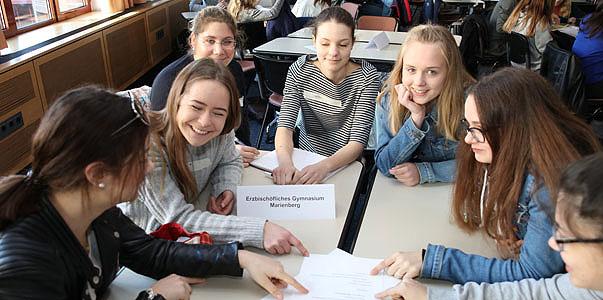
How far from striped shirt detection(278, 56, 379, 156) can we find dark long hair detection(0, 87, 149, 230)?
44.0 inches

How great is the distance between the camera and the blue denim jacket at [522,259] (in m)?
1.01

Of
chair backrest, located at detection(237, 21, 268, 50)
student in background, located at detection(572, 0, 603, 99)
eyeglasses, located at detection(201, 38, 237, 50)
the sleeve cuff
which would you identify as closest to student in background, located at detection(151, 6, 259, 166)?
eyeglasses, located at detection(201, 38, 237, 50)

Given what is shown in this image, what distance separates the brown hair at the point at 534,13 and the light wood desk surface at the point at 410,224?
269 centimetres

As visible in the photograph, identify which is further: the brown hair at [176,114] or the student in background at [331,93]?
the student in background at [331,93]

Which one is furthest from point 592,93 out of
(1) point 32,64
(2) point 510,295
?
(1) point 32,64

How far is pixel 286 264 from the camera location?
45.8 inches

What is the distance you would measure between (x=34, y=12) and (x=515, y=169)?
13.6ft

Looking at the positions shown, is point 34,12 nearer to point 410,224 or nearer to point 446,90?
point 446,90

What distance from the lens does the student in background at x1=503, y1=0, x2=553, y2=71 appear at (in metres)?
3.65

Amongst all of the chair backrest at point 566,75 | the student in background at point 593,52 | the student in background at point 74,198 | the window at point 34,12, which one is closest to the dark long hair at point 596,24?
the student in background at point 593,52

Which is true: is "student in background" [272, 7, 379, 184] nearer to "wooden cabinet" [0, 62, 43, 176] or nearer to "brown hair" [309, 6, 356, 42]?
"brown hair" [309, 6, 356, 42]

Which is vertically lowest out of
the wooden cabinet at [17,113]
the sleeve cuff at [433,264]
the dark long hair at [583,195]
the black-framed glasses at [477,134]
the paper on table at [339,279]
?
the wooden cabinet at [17,113]

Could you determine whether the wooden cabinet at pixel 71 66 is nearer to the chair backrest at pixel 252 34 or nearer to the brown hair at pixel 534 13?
the chair backrest at pixel 252 34

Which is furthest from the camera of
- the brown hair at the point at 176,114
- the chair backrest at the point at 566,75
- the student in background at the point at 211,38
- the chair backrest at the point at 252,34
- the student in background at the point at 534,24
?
the chair backrest at the point at 252,34
